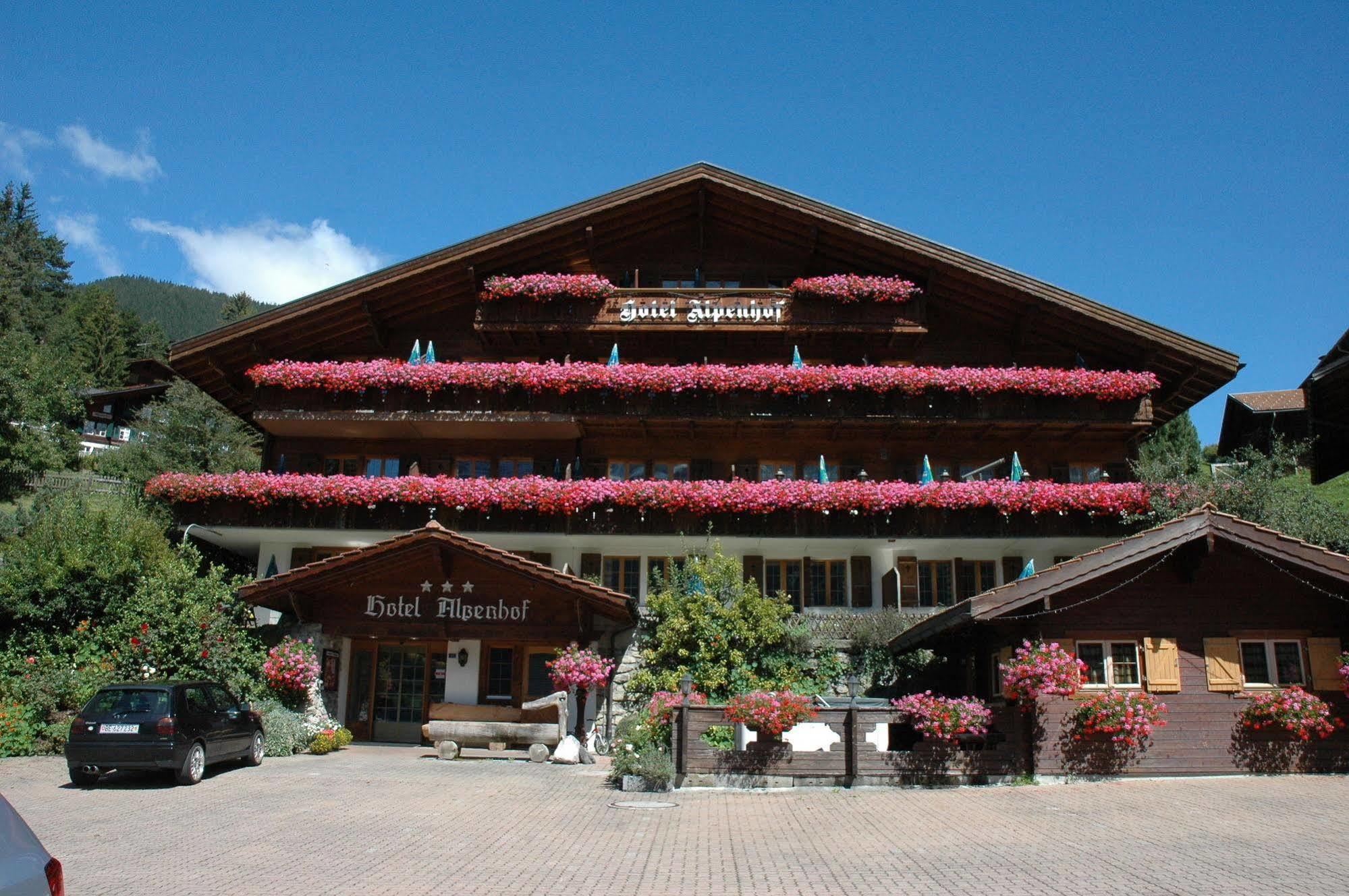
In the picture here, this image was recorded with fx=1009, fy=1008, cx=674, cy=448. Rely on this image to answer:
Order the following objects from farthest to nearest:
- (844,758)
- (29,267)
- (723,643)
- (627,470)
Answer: (29,267) < (627,470) < (723,643) < (844,758)

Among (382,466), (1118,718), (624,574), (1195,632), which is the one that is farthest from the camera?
(382,466)

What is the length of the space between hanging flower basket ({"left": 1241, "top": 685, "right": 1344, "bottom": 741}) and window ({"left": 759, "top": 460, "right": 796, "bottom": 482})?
12.8 m

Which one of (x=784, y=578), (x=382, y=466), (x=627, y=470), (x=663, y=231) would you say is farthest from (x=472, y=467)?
(x=784, y=578)

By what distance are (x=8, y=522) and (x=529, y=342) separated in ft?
58.5

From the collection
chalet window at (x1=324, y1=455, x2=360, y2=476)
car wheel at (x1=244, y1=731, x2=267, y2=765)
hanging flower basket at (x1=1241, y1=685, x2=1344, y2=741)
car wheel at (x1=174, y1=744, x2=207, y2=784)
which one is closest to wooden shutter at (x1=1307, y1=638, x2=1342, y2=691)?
hanging flower basket at (x1=1241, y1=685, x2=1344, y2=741)

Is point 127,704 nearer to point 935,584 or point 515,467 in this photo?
point 515,467

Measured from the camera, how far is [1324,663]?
51.9ft

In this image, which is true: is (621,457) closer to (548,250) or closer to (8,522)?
(548,250)

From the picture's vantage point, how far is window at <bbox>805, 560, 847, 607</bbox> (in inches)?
1001

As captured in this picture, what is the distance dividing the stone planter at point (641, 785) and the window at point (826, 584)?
1116 centimetres

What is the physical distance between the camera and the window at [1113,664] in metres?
16.0

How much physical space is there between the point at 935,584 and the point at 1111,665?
9.63 metres

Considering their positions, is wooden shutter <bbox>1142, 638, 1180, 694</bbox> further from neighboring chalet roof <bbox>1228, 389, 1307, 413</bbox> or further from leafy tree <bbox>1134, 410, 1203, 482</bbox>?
neighboring chalet roof <bbox>1228, 389, 1307, 413</bbox>

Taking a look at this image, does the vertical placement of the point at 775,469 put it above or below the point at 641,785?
above
